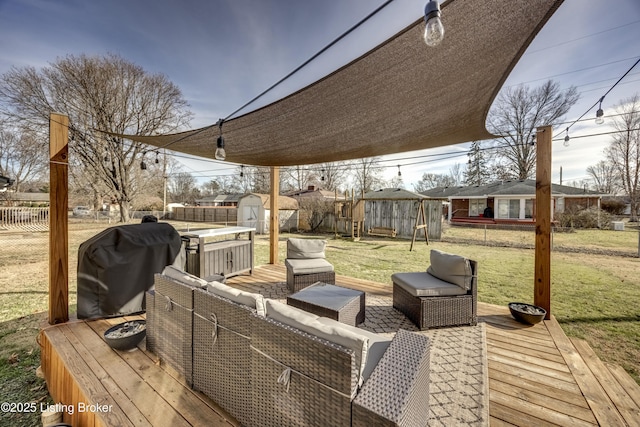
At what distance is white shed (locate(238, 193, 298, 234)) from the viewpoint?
46.8ft

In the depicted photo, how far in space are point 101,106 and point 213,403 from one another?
61.5 ft

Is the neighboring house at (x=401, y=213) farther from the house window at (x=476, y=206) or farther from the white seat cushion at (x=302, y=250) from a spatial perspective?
the house window at (x=476, y=206)

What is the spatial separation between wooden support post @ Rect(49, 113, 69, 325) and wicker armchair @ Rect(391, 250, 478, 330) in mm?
3868

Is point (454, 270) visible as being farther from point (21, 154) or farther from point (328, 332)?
point (21, 154)

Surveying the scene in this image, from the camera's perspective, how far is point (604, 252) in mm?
7809

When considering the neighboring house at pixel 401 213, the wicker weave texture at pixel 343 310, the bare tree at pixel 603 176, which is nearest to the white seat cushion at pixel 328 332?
the wicker weave texture at pixel 343 310

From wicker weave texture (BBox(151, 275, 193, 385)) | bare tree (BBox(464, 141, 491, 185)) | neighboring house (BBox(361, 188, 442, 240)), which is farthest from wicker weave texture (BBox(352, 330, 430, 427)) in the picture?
bare tree (BBox(464, 141, 491, 185))

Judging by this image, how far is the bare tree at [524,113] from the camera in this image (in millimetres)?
15779

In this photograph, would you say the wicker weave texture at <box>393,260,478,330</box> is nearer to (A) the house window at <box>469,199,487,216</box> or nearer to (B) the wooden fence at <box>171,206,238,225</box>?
(B) the wooden fence at <box>171,206,238,225</box>

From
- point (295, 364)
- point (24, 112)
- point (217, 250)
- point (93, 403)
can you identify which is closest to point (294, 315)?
point (295, 364)

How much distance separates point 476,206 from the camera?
18.4 meters

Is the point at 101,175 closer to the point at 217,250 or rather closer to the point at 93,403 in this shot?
the point at 217,250

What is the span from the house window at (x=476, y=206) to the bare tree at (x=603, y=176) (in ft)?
31.1

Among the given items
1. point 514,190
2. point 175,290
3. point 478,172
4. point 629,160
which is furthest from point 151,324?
point 478,172
